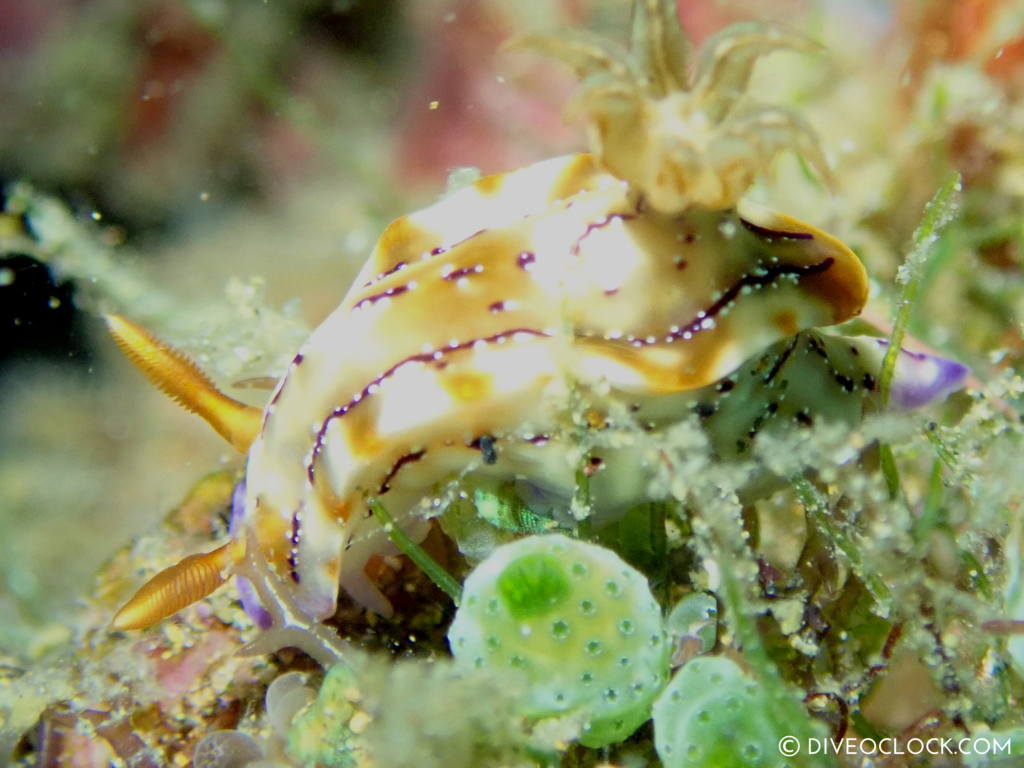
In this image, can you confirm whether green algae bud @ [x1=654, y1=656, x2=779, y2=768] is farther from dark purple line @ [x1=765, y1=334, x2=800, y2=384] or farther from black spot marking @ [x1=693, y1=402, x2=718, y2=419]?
dark purple line @ [x1=765, y1=334, x2=800, y2=384]

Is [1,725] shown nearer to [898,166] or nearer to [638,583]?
Result: [638,583]

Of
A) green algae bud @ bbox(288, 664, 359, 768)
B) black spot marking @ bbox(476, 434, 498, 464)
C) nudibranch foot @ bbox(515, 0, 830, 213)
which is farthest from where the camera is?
black spot marking @ bbox(476, 434, 498, 464)

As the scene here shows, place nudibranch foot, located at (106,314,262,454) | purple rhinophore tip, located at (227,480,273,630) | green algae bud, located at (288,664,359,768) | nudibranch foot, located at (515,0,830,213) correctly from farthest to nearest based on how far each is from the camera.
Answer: nudibranch foot, located at (106,314,262,454) < purple rhinophore tip, located at (227,480,273,630) < green algae bud, located at (288,664,359,768) < nudibranch foot, located at (515,0,830,213)

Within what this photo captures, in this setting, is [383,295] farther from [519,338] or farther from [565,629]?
[565,629]

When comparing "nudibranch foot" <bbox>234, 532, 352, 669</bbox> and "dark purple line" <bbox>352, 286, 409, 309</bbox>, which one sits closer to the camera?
"dark purple line" <bbox>352, 286, 409, 309</bbox>

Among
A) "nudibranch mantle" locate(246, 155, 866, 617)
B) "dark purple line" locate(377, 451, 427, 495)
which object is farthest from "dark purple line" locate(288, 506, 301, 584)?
"dark purple line" locate(377, 451, 427, 495)

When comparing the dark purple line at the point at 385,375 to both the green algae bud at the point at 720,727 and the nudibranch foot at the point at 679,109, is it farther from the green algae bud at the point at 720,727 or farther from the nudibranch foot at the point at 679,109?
the green algae bud at the point at 720,727

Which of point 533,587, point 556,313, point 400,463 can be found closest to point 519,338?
point 556,313
